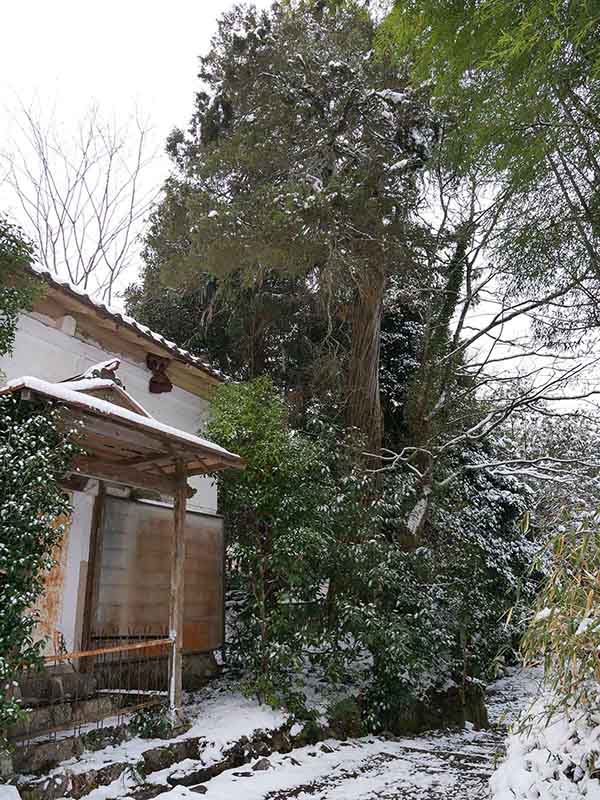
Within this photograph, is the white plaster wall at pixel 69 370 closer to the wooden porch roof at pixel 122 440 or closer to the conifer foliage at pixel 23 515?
the wooden porch roof at pixel 122 440

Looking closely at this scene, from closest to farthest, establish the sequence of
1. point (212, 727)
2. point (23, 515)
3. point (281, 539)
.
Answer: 1. point (23, 515)
2. point (212, 727)
3. point (281, 539)

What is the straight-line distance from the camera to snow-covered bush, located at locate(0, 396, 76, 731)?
14.4ft

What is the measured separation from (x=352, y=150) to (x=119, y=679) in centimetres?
738

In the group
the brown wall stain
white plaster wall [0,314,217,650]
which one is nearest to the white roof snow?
white plaster wall [0,314,217,650]

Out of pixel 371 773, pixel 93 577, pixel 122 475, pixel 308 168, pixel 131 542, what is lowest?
pixel 371 773

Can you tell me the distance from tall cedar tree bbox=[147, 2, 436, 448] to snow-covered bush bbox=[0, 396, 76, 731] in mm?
4257

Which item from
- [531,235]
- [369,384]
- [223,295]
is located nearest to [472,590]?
[369,384]

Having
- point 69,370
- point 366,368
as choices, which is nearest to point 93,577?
point 69,370

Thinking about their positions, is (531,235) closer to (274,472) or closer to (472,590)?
(274,472)

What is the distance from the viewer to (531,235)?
25.3 feet

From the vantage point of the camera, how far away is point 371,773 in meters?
6.22

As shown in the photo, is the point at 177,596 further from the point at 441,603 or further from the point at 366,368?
the point at 366,368

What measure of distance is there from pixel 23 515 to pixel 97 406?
1069mm

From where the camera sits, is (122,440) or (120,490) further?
(120,490)
